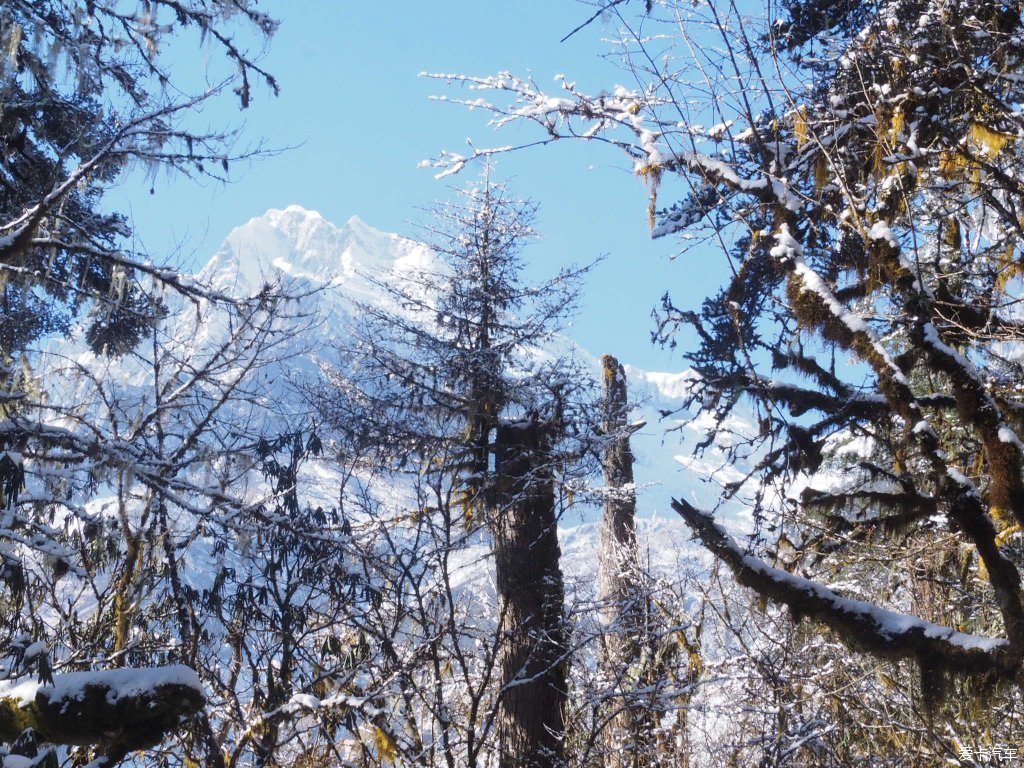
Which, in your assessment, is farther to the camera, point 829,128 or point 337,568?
point 337,568

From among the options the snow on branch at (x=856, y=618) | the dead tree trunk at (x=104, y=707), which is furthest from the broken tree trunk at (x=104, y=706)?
the snow on branch at (x=856, y=618)

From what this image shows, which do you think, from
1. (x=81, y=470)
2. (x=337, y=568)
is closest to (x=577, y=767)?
(x=337, y=568)

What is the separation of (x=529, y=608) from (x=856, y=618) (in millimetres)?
6311

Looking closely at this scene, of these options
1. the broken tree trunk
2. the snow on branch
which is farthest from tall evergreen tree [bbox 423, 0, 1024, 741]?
the broken tree trunk

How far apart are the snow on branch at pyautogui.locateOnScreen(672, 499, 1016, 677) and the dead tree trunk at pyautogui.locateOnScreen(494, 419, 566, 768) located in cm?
504

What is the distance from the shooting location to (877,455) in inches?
237

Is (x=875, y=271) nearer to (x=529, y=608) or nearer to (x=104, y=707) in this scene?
(x=104, y=707)

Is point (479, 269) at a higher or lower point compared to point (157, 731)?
higher

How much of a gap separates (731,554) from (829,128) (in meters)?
2.45

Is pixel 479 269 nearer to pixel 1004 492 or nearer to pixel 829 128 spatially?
pixel 829 128

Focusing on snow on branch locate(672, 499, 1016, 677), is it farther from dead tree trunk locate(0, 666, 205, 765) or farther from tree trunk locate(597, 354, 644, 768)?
tree trunk locate(597, 354, 644, 768)

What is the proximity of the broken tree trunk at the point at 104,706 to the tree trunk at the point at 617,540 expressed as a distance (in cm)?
561

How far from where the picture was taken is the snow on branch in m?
3.20

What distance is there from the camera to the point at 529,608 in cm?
941
